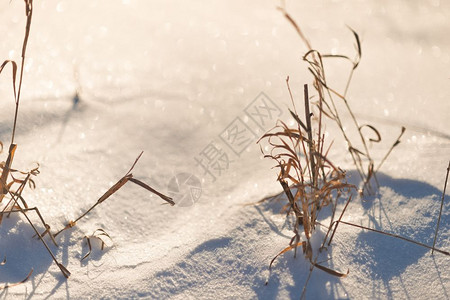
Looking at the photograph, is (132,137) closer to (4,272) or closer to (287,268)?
(4,272)

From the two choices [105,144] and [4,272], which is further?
[105,144]

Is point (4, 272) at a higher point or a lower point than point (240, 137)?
lower

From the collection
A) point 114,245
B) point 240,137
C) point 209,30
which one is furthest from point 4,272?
point 209,30

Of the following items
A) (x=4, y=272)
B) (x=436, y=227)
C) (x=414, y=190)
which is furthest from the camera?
(x=414, y=190)

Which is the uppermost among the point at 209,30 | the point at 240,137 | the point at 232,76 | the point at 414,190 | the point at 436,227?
the point at 209,30

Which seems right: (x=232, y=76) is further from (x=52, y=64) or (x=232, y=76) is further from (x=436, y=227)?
(x=436, y=227)

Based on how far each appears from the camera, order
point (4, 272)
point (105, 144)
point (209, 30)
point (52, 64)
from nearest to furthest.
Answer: point (4, 272)
point (105, 144)
point (52, 64)
point (209, 30)
